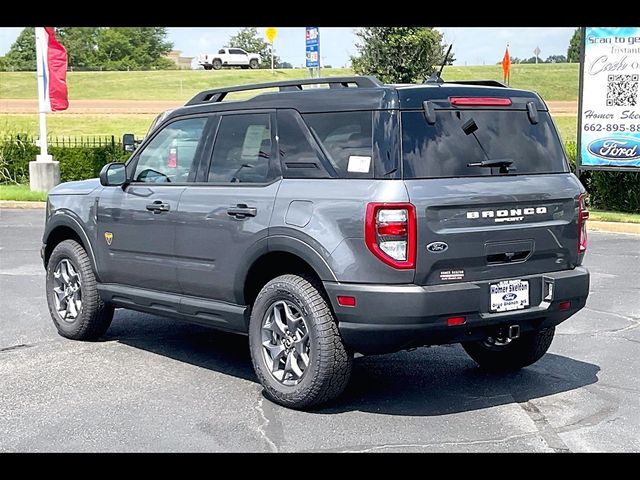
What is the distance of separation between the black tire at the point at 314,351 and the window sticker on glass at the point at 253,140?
3.03ft

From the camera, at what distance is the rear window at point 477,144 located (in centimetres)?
531

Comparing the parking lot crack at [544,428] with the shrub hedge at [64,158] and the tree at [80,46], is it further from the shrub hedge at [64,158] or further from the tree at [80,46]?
the tree at [80,46]

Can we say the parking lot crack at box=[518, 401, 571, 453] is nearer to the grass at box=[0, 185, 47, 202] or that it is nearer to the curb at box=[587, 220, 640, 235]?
the curb at box=[587, 220, 640, 235]

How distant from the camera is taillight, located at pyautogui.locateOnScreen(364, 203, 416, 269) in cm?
506

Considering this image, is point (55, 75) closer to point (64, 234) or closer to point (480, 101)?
point (64, 234)

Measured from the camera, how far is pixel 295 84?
6.18 metres

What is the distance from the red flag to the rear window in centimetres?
1581

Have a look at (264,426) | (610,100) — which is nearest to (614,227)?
(610,100)

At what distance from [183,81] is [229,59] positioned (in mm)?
13553

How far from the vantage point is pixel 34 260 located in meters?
11.9

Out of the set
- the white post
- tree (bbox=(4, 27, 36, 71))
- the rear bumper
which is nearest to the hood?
the rear bumper

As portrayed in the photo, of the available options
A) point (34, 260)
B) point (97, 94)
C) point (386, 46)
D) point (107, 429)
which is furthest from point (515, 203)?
point (97, 94)
